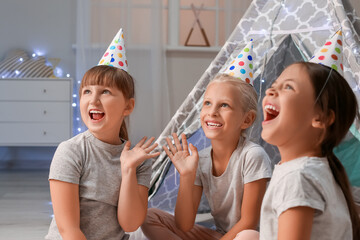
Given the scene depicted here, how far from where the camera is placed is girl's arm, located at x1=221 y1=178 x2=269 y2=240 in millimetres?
1354

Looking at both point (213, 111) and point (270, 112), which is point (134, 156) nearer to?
point (213, 111)

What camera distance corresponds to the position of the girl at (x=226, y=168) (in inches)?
54.7

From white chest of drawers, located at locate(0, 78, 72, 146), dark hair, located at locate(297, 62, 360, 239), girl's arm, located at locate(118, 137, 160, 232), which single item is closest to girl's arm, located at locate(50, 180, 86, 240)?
girl's arm, located at locate(118, 137, 160, 232)

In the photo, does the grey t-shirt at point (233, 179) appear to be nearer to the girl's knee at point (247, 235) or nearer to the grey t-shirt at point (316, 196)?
the girl's knee at point (247, 235)

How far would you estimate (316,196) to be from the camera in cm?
86

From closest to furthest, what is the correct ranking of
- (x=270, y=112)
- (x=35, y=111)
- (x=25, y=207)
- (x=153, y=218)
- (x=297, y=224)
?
(x=297, y=224) → (x=270, y=112) → (x=153, y=218) → (x=25, y=207) → (x=35, y=111)

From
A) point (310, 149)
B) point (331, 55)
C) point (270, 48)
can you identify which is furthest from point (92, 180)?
point (270, 48)

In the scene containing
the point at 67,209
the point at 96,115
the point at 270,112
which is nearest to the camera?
the point at 270,112

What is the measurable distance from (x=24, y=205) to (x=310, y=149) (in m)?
1.78

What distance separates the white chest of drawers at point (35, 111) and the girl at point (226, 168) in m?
1.99

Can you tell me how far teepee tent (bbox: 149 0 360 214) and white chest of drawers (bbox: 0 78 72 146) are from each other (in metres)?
1.54

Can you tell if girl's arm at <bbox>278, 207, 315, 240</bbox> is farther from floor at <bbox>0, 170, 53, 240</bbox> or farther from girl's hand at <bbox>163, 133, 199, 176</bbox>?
floor at <bbox>0, 170, 53, 240</bbox>

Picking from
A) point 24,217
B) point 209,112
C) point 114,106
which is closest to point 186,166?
point 209,112

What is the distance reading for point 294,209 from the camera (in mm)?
851
